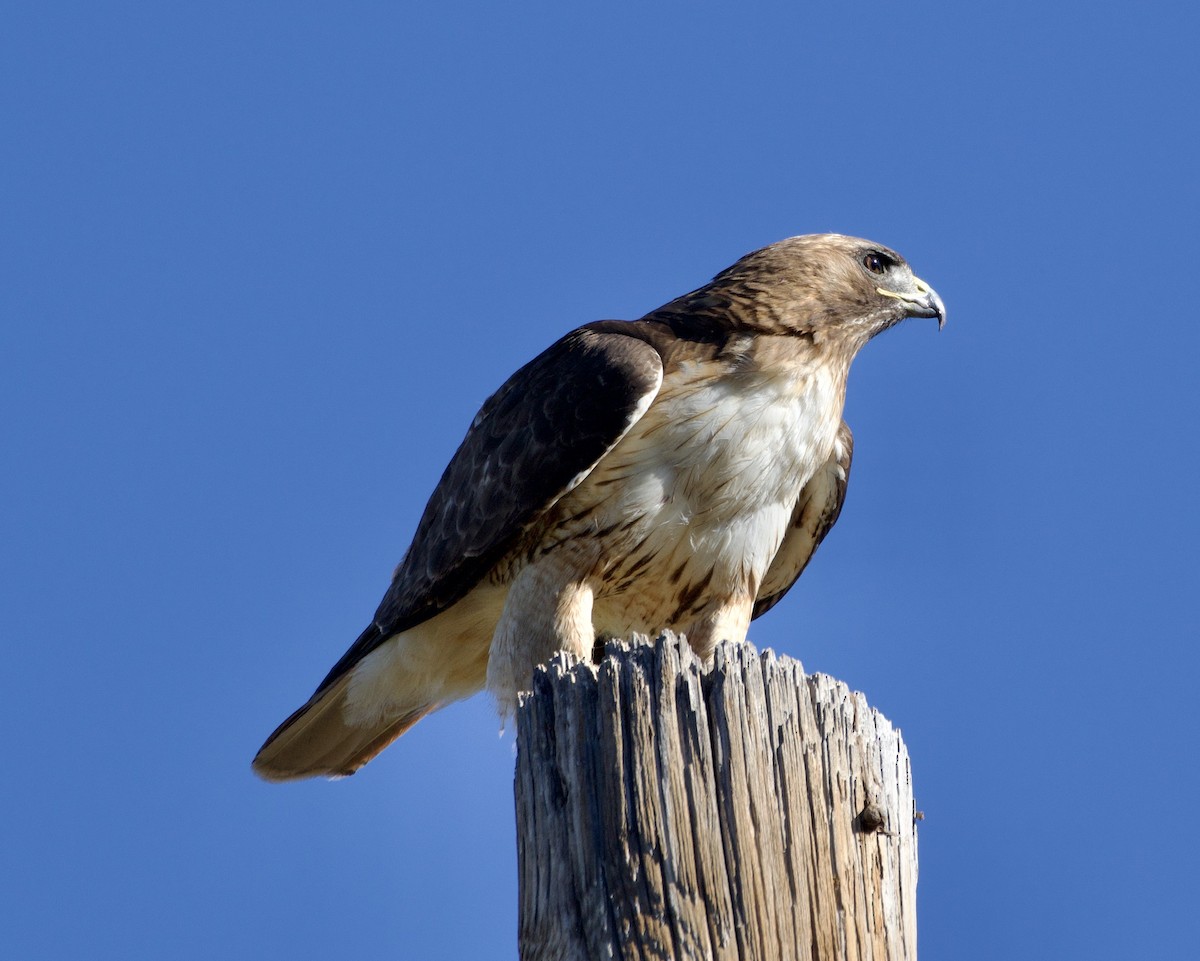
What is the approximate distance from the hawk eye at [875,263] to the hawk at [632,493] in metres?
0.01

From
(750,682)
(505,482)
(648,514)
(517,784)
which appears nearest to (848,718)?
(750,682)

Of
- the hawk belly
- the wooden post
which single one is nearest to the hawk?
the hawk belly

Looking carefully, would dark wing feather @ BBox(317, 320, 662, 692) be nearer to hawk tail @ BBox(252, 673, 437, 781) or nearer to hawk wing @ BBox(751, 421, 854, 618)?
hawk tail @ BBox(252, 673, 437, 781)

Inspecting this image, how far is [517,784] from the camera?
3.82m

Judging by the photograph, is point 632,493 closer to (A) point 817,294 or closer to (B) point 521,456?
(B) point 521,456

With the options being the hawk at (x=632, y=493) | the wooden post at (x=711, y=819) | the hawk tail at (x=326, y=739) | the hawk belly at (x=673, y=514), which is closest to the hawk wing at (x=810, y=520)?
the hawk at (x=632, y=493)

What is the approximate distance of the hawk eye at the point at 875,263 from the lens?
6.88 m

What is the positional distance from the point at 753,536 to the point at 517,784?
266cm

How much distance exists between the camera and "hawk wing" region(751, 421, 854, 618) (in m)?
6.72

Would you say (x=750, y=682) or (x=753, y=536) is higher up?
(x=753, y=536)

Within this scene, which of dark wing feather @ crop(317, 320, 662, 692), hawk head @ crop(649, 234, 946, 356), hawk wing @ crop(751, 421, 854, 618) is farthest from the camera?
hawk wing @ crop(751, 421, 854, 618)

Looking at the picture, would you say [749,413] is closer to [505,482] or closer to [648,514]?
[648,514]

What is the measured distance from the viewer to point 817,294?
661cm

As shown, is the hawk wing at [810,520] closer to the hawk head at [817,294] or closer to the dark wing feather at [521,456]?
the hawk head at [817,294]
